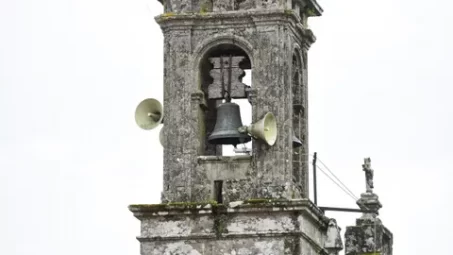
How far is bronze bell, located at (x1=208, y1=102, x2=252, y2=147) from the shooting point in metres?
51.3

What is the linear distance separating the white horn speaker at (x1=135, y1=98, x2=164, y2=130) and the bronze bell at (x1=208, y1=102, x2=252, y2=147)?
1165mm

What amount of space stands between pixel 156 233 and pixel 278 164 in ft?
9.02

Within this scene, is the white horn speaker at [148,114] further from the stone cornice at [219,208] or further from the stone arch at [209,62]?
the stone cornice at [219,208]

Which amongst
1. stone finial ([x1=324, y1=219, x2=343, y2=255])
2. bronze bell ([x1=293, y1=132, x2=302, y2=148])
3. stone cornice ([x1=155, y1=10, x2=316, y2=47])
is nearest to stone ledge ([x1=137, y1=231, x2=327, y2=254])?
stone finial ([x1=324, y1=219, x2=343, y2=255])

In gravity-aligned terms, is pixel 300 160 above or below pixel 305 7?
below

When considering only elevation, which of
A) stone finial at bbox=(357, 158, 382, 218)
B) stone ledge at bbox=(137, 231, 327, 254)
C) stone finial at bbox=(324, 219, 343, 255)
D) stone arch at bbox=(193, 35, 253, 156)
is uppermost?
stone arch at bbox=(193, 35, 253, 156)

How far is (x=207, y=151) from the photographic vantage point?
51.9m

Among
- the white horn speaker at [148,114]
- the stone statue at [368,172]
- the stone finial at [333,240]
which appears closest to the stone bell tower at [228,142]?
the stone finial at [333,240]

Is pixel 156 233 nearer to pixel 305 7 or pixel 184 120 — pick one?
pixel 184 120

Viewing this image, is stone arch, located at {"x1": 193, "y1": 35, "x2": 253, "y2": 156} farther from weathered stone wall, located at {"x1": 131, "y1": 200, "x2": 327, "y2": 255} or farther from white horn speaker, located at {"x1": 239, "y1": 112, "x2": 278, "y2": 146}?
weathered stone wall, located at {"x1": 131, "y1": 200, "x2": 327, "y2": 255}

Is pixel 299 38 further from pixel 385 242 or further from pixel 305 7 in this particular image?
pixel 385 242

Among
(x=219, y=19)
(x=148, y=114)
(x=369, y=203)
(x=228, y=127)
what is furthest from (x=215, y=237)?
(x=219, y=19)

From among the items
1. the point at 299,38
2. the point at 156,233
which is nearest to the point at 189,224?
the point at 156,233

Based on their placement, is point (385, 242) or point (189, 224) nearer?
point (189, 224)
